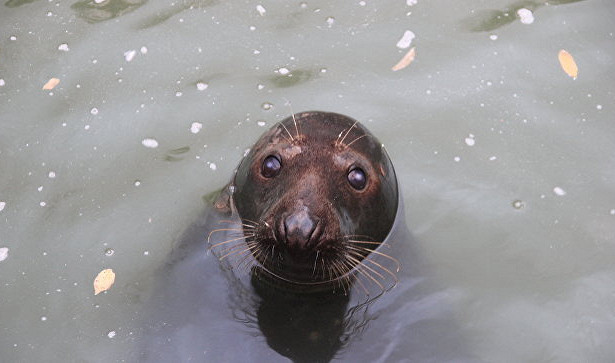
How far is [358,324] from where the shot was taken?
4762 mm

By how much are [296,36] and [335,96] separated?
2.28 ft

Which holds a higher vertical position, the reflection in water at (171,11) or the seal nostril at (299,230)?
the seal nostril at (299,230)

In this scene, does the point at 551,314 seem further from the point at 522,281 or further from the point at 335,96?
the point at 335,96

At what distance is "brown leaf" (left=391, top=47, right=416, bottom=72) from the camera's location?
6.32 meters

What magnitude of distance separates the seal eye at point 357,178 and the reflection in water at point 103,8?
10.1ft

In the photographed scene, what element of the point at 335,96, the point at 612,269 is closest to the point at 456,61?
the point at 335,96

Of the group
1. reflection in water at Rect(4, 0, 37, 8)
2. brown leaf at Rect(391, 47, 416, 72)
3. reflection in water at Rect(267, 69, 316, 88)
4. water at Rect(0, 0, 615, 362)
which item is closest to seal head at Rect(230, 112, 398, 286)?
water at Rect(0, 0, 615, 362)

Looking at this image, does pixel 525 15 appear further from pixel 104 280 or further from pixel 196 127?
pixel 104 280

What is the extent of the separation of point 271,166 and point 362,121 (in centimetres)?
156

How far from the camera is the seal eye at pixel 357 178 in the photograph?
4555mm

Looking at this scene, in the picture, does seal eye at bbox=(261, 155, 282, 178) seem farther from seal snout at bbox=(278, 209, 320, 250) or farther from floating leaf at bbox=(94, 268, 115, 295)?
floating leaf at bbox=(94, 268, 115, 295)

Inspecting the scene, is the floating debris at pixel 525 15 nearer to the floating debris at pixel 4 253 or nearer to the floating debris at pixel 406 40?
the floating debris at pixel 406 40

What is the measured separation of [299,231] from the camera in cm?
385

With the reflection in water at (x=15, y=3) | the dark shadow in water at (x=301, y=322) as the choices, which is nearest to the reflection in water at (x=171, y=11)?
the reflection in water at (x=15, y=3)
